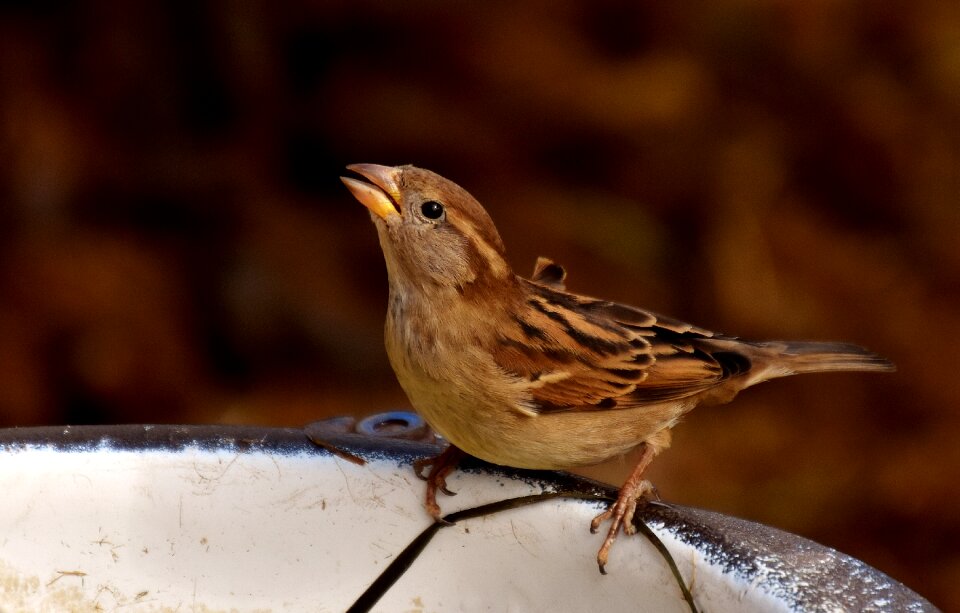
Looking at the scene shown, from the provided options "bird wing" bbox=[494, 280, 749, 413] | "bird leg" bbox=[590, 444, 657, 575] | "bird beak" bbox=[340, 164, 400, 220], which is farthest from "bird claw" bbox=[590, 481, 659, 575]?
"bird beak" bbox=[340, 164, 400, 220]

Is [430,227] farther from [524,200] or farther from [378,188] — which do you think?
[524,200]

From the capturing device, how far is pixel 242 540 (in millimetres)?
2104

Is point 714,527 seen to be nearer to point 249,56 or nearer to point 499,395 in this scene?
point 499,395

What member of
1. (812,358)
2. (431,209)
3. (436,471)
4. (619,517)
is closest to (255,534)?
(436,471)

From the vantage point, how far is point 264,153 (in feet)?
14.9

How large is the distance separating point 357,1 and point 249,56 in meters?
0.41

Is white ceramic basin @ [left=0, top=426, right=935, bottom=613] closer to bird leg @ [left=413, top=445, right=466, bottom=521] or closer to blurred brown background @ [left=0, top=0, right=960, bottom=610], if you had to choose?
bird leg @ [left=413, top=445, right=466, bottom=521]

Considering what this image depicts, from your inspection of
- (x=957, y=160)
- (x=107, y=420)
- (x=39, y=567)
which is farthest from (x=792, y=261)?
(x=39, y=567)

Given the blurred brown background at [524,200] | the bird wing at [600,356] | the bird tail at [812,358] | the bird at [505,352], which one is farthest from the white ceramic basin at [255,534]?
the blurred brown background at [524,200]

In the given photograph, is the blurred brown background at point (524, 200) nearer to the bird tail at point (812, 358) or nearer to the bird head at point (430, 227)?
the bird tail at point (812, 358)

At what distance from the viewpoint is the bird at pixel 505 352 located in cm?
237

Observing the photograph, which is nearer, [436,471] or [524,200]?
[436,471]

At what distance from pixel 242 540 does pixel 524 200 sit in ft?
8.65

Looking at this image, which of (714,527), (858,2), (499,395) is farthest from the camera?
(858,2)
